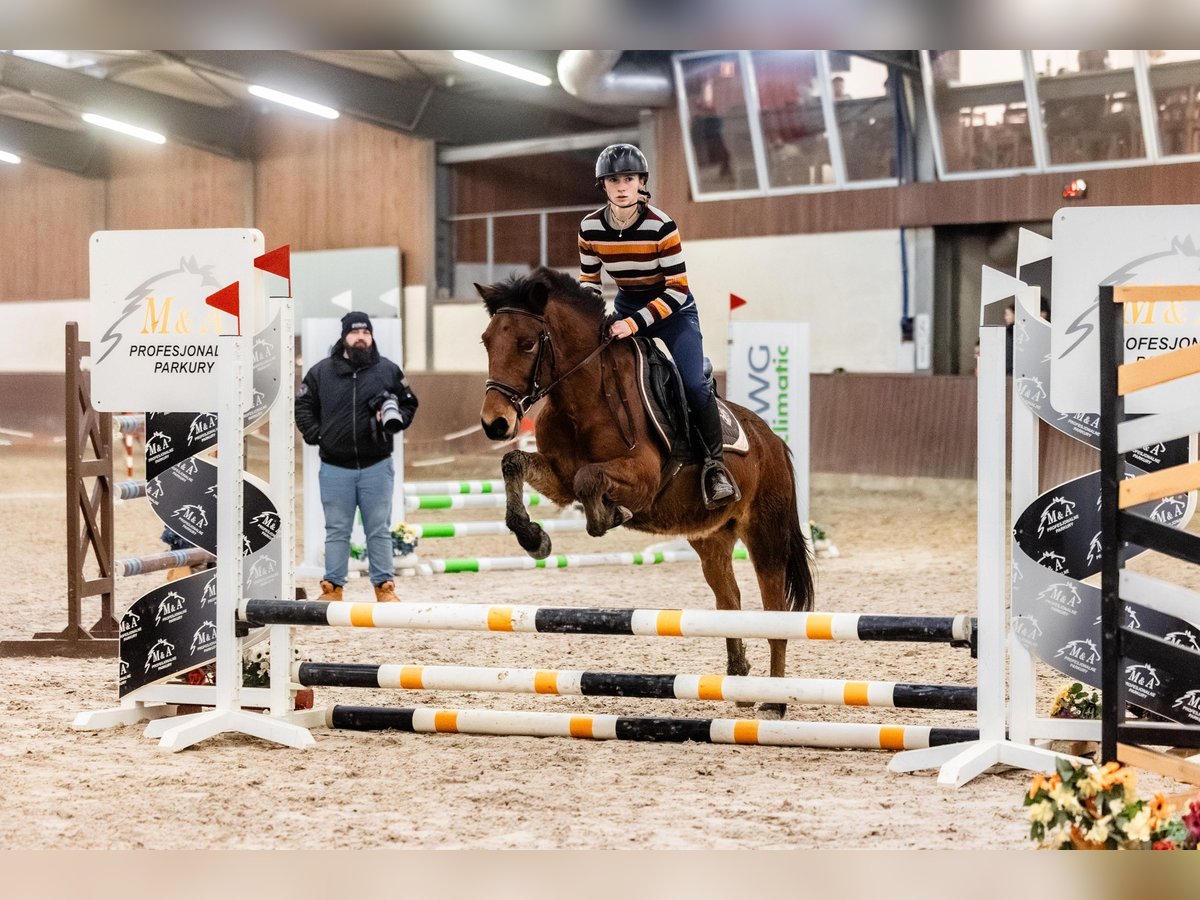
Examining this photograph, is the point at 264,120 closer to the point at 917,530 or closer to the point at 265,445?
the point at 265,445

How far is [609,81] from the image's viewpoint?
14.6 metres

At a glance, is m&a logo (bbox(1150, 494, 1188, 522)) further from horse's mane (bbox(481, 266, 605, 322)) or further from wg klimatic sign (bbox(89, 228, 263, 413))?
wg klimatic sign (bbox(89, 228, 263, 413))

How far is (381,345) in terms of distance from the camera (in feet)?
28.1

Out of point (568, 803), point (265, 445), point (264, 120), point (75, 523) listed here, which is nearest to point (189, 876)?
point (568, 803)

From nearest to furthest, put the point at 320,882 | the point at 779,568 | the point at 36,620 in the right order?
the point at 320,882, the point at 779,568, the point at 36,620

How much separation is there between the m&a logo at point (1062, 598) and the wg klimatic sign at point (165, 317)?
8.42 ft

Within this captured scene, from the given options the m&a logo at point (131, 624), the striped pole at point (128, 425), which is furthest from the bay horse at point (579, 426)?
the striped pole at point (128, 425)

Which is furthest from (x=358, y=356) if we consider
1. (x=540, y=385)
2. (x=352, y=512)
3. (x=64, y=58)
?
(x=64, y=58)

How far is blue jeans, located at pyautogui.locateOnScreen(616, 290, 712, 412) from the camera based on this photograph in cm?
458

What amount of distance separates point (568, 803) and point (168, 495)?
1799 millimetres

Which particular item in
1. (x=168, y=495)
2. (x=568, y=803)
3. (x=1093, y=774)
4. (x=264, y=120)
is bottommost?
(x=568, y=803)

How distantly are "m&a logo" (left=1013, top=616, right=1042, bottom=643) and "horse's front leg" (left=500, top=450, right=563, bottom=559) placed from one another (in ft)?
4.51

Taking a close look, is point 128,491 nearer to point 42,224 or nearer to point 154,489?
point 154,489

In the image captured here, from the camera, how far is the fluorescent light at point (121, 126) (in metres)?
18.5
